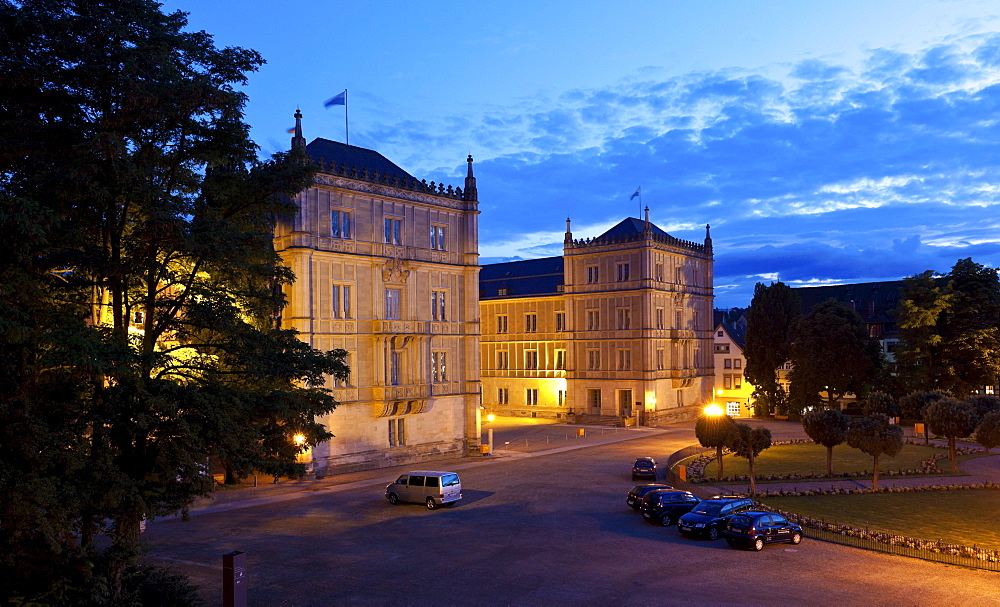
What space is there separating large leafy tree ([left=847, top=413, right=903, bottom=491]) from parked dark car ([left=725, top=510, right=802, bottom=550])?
13269mm

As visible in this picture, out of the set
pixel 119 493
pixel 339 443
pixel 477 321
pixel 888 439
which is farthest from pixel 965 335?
pixel 119 493

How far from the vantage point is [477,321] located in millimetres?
57719

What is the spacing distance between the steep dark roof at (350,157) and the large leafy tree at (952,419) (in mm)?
38527

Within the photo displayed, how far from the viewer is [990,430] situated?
4409 cm

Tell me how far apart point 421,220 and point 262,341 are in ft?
107

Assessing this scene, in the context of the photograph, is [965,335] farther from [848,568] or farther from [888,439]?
[848,568]

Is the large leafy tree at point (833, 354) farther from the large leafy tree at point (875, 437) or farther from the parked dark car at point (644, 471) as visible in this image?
the parked dark car at point (644, 471)

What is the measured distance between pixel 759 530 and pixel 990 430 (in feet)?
77.8

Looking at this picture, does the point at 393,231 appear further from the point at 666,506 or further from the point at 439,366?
the point at 666,506

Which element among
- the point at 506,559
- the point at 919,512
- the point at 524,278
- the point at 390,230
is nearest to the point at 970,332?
the point at 919,512

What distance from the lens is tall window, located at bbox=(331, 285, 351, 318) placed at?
1911 inches

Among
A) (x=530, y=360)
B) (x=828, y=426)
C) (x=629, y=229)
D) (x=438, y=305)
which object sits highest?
(x=629, y=229)

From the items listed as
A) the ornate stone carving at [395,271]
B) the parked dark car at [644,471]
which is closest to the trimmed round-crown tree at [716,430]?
the parked dark car at [644,471]

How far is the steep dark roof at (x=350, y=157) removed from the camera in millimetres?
50750
